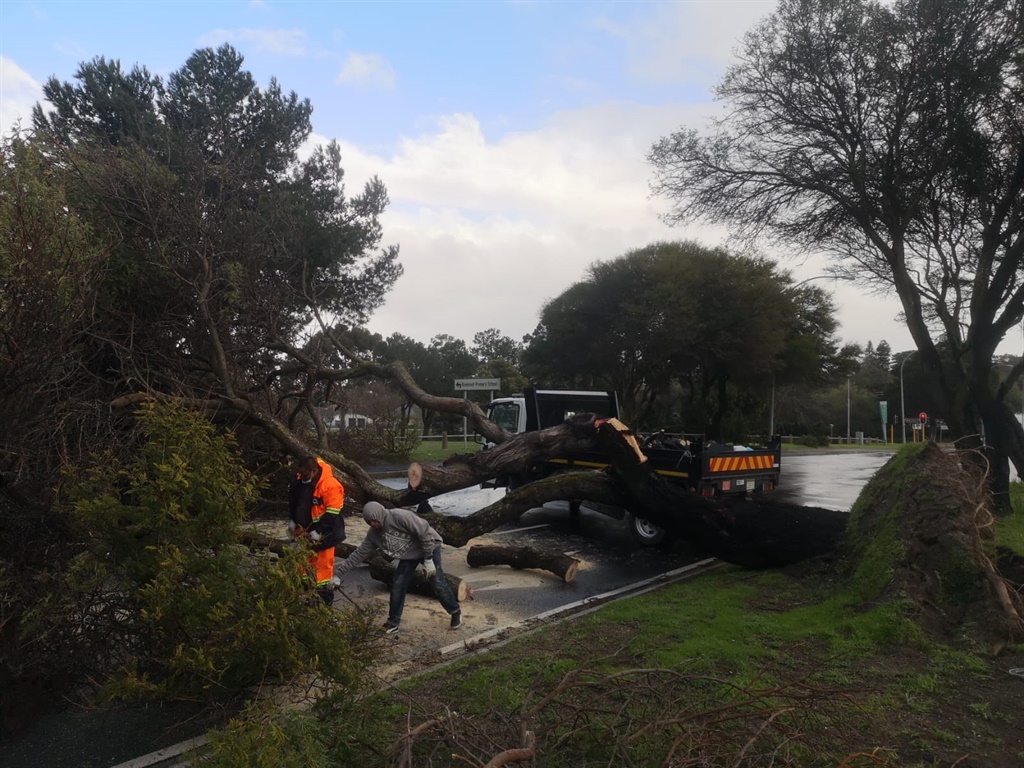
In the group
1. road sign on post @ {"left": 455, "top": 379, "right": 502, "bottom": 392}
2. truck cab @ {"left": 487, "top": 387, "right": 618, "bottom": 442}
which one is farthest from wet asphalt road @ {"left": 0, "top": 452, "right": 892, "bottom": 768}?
road sign on post @ {"left": 455, "top": 379, "right": 502, "bottom": 392}

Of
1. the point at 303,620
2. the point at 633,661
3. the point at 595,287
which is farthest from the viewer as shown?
the point at 595,287

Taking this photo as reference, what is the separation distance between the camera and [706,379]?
34125 millimetres

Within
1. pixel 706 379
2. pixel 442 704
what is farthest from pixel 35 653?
pixel 706 379

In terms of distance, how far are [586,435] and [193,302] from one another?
4.79m

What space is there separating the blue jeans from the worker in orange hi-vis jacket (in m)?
0.55

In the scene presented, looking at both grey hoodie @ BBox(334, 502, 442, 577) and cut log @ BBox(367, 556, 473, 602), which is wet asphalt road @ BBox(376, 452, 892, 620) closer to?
cut log @ BBox(367, 556, 473, 602)

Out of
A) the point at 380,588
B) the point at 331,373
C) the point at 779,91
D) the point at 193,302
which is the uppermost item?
the point at 779,91

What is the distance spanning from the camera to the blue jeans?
20.1 ft

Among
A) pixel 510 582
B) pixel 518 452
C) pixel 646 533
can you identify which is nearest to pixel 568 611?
pixel 510 582

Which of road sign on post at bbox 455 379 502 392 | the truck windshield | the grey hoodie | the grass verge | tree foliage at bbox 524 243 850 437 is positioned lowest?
the grass verge

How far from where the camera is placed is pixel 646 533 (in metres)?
10.5

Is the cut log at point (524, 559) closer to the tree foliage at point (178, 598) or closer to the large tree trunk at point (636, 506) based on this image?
the large tree trunk at point (636, 506)

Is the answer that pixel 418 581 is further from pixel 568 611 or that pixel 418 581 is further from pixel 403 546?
pixel 568 611

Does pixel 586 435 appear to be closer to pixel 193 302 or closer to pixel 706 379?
pixel 193 302
